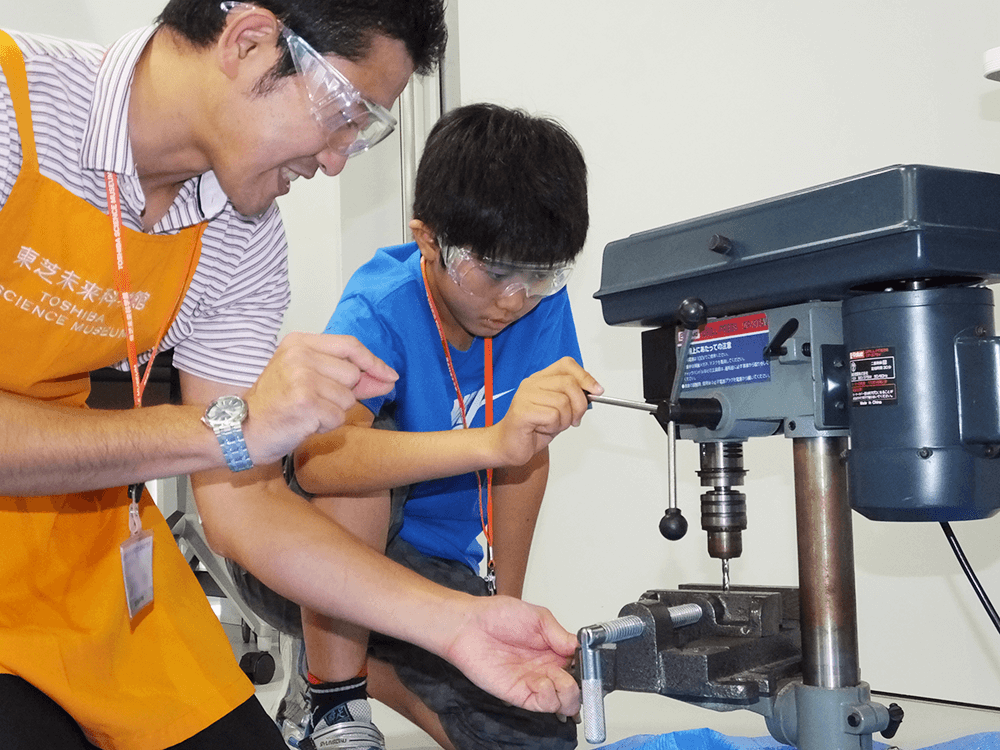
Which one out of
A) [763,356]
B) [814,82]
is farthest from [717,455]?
[814,82]

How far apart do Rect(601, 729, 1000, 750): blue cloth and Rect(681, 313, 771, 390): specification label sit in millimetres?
922

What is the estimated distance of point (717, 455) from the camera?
47.9 inches

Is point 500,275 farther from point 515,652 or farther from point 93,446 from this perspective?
point 93,446

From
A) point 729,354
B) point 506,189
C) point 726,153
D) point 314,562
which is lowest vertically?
point 314,562

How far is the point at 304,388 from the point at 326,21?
432 mm

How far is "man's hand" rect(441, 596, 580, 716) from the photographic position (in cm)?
116

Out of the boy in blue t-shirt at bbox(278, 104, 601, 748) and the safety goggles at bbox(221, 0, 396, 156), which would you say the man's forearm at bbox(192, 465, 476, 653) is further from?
the safety goggles at bbox(221, 0, 396, 156)

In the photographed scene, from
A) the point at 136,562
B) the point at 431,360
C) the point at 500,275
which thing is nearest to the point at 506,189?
the point at 500,275

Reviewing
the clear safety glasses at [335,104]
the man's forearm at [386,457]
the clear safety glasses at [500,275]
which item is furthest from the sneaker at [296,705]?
the clear safety glasses at [335,104]

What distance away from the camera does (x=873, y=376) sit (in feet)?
3.49

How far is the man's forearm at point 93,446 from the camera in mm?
1043

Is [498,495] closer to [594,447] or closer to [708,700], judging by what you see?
[708,700]

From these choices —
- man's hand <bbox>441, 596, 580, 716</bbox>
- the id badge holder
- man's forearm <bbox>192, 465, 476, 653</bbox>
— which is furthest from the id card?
man's hand <bbox>441, 596, 580, 716</bbox>

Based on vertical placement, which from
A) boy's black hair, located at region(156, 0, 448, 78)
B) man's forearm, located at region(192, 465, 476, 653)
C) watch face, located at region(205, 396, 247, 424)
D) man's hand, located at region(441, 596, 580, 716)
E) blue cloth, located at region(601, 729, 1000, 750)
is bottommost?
blue cloth, located at region(601, 729, 1000, 750)
